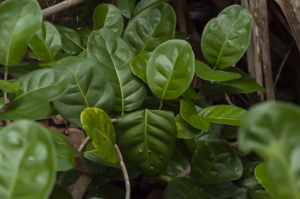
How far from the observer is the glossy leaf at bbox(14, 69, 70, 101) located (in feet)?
1.88

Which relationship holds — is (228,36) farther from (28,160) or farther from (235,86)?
(28,160)

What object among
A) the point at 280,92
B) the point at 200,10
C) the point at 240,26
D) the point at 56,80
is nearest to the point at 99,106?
the point at 56,80

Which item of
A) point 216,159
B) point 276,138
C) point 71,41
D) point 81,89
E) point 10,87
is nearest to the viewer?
point 276,138

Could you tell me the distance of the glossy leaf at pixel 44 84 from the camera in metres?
0.57

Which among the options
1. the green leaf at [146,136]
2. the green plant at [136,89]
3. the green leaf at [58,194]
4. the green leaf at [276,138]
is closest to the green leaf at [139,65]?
the green plant at [136,89]

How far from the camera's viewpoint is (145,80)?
0.72 metres

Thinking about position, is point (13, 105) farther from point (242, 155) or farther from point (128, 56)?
point (242, 155)

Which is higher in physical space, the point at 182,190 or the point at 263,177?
the point at 263,177

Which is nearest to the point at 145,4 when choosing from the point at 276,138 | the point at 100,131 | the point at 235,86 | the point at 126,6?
the point at 126,6

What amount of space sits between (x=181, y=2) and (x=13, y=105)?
1.03 metres

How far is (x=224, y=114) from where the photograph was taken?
0.73 metres

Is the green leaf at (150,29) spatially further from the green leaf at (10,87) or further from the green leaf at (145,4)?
the green leaf at (10,87)

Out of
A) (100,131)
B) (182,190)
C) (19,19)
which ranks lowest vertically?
(182,190)

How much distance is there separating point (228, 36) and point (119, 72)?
33cm
